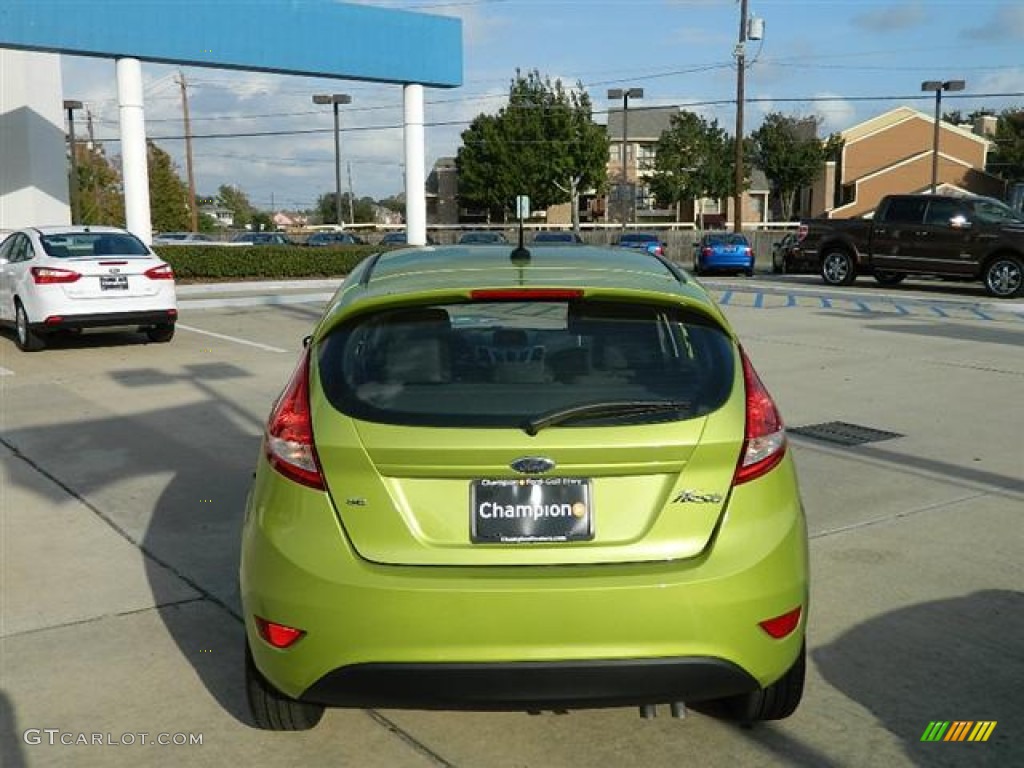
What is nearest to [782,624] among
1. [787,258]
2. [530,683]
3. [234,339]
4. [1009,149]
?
[530,683]

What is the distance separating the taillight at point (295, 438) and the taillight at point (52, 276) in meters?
10.0

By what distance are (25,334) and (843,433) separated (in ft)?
31.9

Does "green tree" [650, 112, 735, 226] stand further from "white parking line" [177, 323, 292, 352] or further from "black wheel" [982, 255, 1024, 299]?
"white parking line" [177, 323, 292, 352]

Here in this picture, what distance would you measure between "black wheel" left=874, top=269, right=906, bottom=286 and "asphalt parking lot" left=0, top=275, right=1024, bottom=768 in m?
12.7

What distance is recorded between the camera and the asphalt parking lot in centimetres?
337

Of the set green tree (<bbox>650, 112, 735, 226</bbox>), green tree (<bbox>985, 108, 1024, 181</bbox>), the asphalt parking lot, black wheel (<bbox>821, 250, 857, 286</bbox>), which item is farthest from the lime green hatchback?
green tree (<bbox>985, 108, 1024, 181</bbox>)

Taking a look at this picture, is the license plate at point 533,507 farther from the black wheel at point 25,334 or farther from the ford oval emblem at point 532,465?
the black wheel at point 25,334

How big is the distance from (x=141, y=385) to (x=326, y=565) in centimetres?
807

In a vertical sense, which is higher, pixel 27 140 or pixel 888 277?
pixel 27 140

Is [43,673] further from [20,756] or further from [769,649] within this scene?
[769,649]

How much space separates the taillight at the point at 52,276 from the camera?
1209cm

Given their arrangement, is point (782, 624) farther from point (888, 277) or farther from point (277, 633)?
point (888, 277)

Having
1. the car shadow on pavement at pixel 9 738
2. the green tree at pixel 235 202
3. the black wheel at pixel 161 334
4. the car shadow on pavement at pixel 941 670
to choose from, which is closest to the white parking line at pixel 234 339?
the black wheel at pixel 161 334

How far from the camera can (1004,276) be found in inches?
794
